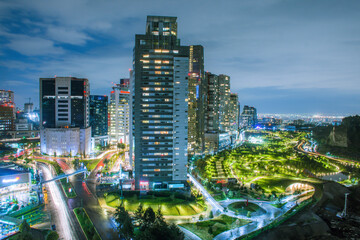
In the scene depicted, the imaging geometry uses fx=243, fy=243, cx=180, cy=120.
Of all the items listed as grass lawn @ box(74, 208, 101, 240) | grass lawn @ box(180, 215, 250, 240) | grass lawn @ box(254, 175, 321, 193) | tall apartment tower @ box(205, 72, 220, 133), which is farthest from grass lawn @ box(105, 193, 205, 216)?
tall apartment tower @ box(205, 72, 220, 133)

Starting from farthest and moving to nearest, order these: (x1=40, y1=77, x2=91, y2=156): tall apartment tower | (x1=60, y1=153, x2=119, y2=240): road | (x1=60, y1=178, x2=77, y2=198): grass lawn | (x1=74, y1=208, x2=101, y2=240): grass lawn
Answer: (x1=40, y1=77, x2=91, y2=156): tall apartment tower < (x1=60, y1=178, x2=77, y2=198): grass lawn < (x1=60, y1=153, x2=119, y2=240): road < (x1=74, y1=208, x2=101, y2=240): grass lawn

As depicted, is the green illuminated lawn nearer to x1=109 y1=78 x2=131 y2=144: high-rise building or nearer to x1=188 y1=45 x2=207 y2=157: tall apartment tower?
x1=188 y1=45 x2=207 y2=157: tall apartment tower

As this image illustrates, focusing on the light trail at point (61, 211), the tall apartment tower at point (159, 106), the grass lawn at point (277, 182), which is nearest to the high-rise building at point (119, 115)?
the light trail at point (61, 211)

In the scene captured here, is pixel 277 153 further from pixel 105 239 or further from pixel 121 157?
pixel 105 239

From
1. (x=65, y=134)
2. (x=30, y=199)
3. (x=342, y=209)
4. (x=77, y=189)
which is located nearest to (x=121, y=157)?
(x=65, y=134)

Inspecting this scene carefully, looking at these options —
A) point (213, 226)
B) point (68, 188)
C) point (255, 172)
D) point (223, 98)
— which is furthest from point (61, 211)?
point (223, 98)

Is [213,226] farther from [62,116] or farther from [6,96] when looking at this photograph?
[6,96]
